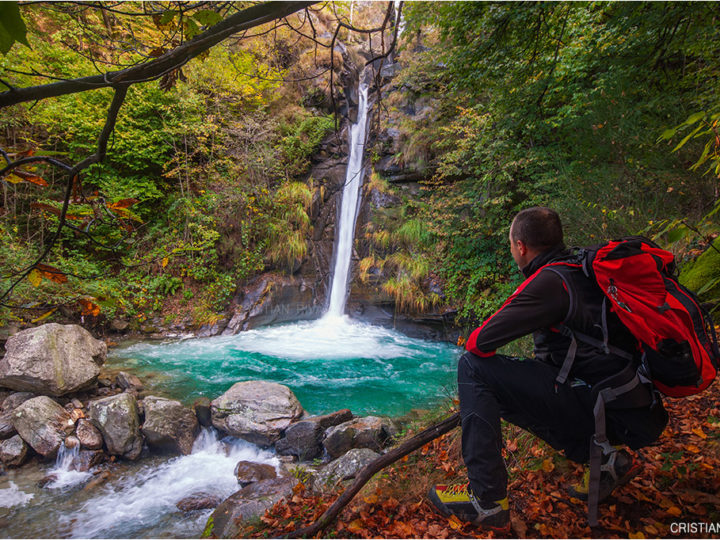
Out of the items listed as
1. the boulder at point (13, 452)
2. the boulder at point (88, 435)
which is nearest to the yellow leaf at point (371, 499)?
the boulder at point (88, 435)

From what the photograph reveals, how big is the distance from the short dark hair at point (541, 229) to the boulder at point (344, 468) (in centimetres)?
261

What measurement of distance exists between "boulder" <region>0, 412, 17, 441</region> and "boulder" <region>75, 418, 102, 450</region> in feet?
2.53

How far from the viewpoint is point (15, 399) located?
487 cm

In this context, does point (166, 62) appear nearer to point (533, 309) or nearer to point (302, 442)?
point (533, 309)

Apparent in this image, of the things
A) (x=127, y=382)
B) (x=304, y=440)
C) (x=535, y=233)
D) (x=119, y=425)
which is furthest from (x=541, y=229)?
(x=127, y=382)

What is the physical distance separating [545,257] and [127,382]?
22.3ft

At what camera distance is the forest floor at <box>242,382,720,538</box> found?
1782 mm

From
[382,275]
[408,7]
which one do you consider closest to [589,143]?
[408,7]

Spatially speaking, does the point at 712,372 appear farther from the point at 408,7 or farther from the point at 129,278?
the point at 129,278

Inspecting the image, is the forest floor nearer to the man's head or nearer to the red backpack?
the red backpack

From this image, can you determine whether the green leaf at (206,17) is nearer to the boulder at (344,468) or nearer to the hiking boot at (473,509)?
the hiking boot at (473,509)

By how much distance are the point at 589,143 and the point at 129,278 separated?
1116 cm

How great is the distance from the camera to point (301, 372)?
711 centimetres

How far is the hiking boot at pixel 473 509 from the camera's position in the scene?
1.80m
